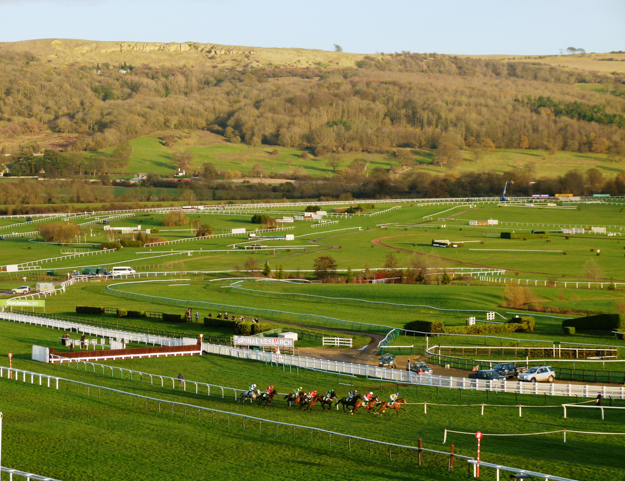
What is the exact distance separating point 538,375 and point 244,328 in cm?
2067

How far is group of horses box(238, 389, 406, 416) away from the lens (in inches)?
1268

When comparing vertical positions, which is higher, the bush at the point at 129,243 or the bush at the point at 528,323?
the bush at the point at 528,323

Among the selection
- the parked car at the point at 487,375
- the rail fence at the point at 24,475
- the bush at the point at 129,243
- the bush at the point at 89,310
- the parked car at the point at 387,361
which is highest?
the rail fence at the point at 24,475

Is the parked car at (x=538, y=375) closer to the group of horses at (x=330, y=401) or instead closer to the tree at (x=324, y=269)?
the group of horses at (x=330, y=401)

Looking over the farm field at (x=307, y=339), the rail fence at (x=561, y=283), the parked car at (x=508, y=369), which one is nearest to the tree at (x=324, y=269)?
the farm field at (x=307, y=339)

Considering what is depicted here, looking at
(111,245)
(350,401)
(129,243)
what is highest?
(350,401)

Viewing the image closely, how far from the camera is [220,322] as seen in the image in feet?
181

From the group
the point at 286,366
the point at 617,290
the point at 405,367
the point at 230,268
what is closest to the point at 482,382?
the point at 405,367

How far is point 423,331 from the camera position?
51.8 metres

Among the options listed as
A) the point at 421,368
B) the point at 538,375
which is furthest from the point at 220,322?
the point at 538,375

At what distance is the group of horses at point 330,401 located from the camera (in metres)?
32.2

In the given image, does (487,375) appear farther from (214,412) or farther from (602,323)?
(602,323)

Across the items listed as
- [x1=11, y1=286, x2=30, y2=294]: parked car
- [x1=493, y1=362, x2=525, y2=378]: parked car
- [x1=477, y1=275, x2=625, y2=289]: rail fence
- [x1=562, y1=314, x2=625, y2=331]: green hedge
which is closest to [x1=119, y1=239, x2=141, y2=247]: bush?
[x1=11, y1=286, x2=30, y2=294]: parked car

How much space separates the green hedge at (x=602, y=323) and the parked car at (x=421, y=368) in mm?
15423
